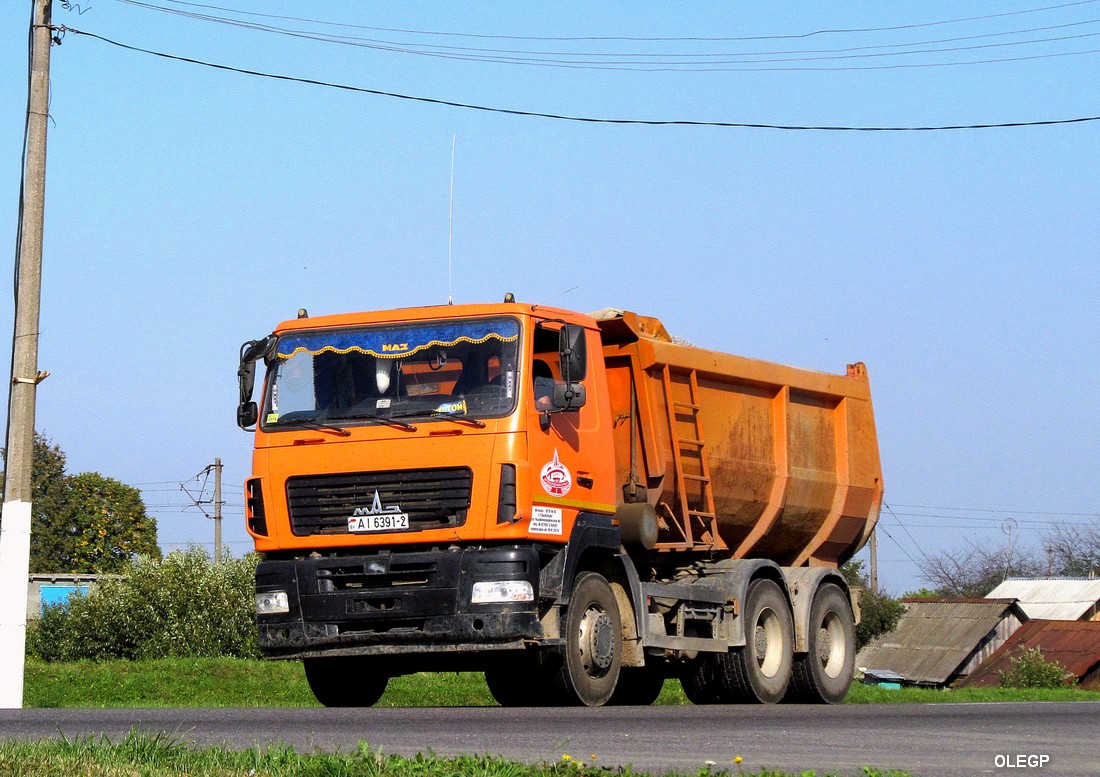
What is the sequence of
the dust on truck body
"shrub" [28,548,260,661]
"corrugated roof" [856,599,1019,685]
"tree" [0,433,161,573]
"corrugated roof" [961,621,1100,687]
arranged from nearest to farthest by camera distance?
the dust on truck body
"shrub" [28,548,260,661]
"corrugated roof" [961,621,1100,687]
"corrugated roof" [856,599,1019,685]
"tree" [0,433,161,573]

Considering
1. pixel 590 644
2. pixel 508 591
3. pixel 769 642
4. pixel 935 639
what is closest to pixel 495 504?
pixel 508 591

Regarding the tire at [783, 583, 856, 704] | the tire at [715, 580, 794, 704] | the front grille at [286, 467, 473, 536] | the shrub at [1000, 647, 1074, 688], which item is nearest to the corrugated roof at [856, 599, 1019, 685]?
the shrub at [1000, 647, 1074, 688]

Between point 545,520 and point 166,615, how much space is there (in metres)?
30.5

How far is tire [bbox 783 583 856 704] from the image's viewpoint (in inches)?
599

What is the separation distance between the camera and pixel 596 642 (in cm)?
1212

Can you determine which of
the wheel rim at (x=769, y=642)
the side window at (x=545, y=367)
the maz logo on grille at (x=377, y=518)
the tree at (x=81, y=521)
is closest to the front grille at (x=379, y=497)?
the maz logo on grille at (x=377, y=518)

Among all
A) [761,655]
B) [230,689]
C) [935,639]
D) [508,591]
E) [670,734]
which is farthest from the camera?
[935,639]

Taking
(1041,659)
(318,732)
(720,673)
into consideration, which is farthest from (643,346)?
(1041,659)

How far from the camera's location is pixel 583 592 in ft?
39.6

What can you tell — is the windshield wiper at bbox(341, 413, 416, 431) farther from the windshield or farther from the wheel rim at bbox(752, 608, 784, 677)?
the wheel rim at bbox(752, 608, 784, 677)

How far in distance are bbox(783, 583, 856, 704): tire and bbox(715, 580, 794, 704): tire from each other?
219 mm

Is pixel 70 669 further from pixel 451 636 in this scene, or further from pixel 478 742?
pixel 478 742

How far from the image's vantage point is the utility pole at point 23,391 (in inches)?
567

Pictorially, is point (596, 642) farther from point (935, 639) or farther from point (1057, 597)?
point (1057, 597)
